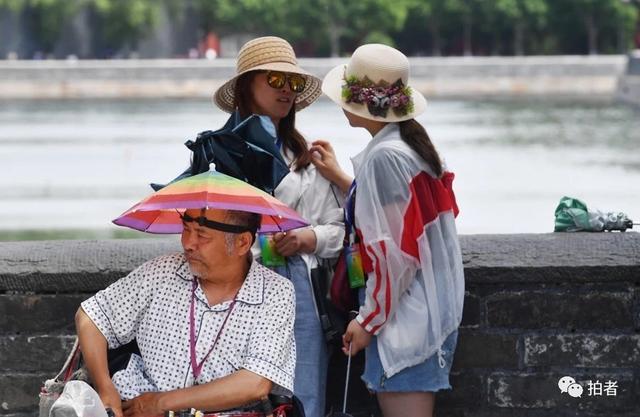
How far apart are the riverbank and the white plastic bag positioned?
40.5m

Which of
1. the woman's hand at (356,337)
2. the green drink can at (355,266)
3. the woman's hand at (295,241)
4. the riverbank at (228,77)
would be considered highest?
the riverbank at (228,77)

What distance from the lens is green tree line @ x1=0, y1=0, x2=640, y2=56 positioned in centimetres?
5993

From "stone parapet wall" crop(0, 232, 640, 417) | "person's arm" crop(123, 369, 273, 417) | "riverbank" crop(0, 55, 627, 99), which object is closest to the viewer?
"person's arm" crop(123, 369, 273, 417)

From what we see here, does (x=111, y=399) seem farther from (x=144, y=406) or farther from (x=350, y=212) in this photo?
(x=350, y=212)

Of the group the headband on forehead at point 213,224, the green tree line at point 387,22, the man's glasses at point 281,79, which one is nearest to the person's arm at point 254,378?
the headband on forehead at point 213,224

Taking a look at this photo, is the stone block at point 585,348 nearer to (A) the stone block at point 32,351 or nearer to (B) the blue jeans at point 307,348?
(B) the blue jeans at point 307,348

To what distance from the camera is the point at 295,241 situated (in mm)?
3754

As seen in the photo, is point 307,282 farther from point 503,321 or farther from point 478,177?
point 478,177

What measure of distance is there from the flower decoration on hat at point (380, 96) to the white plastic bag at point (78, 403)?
114 cm

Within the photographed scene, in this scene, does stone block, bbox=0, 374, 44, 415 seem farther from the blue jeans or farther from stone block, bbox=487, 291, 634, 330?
stone block, bbox=487, 291, 634, 330

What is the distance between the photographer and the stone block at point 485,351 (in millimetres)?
4359

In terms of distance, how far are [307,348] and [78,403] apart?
0.94 meters

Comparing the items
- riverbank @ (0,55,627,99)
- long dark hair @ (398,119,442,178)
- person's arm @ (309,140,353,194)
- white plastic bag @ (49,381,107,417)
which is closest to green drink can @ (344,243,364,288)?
Result: person's arm @ (309,140,353,194)

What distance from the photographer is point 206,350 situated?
3.35 m
